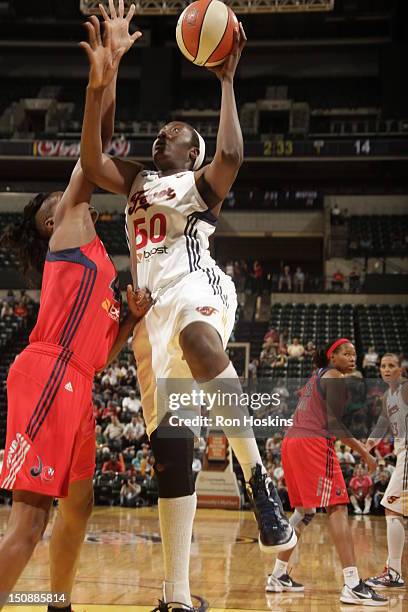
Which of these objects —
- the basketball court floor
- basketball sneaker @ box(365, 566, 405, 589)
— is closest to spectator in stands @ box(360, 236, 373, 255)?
the basketball court floor

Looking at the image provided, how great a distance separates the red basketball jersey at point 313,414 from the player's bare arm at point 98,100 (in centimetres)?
332

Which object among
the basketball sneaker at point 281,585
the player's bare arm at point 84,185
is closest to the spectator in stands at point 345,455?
the basketball sneaker at point 281,585

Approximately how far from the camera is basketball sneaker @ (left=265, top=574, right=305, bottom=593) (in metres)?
6.31

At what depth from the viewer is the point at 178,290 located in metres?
3.76

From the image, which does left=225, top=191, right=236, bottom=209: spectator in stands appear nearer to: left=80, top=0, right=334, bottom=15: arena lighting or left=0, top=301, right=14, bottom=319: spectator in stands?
left=80, top=0, right=334, bottom=15: arena lighting

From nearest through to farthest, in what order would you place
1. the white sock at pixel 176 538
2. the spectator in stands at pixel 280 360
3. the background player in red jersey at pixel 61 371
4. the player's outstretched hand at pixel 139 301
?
the background player in red jersey at pixel 61 371 → the white sock at pixel 176 538 → the player's outstretched hand at pixel 139 301 → the spectator in stands at pixel 280 360

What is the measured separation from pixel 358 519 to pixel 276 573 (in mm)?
7115

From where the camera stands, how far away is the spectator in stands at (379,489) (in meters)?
13.2

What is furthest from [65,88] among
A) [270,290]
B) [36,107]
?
[270,290]

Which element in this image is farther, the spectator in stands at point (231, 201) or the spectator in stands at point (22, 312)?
the spectator in stands at point (231, 201)

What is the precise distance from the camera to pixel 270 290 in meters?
23.0

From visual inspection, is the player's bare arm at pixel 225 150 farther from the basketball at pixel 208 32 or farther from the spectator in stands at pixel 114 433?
the spectator in stands at pixel 114 433

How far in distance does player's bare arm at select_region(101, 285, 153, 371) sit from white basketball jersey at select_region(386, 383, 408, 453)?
3.84m

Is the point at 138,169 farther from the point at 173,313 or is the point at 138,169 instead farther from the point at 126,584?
the point at 126,584
